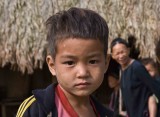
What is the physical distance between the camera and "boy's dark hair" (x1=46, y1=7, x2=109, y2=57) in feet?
5.28

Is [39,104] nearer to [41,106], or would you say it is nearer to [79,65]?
[41,106]

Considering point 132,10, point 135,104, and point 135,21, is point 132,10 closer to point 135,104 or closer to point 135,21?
point 135,21

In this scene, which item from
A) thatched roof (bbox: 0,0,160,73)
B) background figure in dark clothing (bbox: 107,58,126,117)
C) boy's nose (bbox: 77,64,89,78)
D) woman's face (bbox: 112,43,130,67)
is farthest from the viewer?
thatched roof (bbox: 0,0,160,73)

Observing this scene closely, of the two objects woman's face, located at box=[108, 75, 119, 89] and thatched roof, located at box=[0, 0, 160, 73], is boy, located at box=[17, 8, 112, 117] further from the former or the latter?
thatched roof, located at box=[0, 0, 160, 73]

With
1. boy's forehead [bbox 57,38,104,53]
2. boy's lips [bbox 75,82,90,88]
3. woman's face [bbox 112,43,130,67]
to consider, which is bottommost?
woman's face [bbox 112,43,130,67]

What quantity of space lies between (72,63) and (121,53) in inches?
97.8

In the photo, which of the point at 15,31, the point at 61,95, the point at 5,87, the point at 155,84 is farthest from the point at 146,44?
the point at 61,95

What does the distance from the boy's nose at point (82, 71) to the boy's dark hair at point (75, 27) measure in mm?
104

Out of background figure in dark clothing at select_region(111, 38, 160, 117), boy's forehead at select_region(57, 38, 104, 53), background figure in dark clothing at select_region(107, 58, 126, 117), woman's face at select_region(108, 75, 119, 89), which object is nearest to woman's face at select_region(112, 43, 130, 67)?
background figure in dark clothing at select_region(111, 38, 160, 117)

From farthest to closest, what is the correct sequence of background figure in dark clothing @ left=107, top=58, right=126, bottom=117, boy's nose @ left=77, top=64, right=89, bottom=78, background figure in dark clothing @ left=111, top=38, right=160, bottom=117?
background figure in dark clothing @ left=107, top=58, right=126, bottom=117
background figure in dark clothing @ left=111, top=38, right=160, bottom=117
boy's nose @ left=77, top=64, right=89, bottom=78

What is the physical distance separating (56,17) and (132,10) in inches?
167

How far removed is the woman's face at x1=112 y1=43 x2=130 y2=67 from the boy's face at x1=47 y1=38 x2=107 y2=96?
7.72 ft

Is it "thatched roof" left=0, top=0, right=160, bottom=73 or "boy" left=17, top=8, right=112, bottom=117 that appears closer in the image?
"boy" left=17, top=8, right=112, bottom=117

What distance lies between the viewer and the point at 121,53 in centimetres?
404
